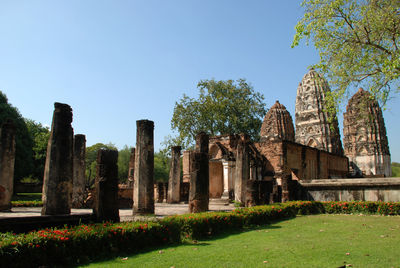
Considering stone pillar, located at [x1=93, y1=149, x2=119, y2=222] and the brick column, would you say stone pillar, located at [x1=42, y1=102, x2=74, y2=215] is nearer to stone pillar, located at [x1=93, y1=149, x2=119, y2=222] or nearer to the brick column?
stone pillar, located at [x1=93, y1=149, x2=119, y2=222]

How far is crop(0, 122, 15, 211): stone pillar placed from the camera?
12364 mm

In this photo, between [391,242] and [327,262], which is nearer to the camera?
[327,262]

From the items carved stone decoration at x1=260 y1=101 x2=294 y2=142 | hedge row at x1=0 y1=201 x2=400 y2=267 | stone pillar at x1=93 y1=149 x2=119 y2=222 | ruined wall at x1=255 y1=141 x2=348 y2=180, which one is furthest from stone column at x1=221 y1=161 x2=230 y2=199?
stone pillar at x1=93 y1=149 x2=119 y2=222

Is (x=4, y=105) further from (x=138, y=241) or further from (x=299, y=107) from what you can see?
(x=299, y=107)

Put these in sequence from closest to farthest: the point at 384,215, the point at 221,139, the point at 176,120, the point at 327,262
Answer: the point at 327,262, the point at 384,215, the point at 221,139, the point at 176,120

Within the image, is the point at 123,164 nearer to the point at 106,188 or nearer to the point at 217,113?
the point at 217,113

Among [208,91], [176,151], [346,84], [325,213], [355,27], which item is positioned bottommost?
[325,213]

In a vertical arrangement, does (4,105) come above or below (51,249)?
above

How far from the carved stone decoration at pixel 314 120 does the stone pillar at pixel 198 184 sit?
26822 mm

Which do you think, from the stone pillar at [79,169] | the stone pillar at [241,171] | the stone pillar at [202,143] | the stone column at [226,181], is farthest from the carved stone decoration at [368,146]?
the stone pillar at [79,169]

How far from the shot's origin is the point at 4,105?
29.7m

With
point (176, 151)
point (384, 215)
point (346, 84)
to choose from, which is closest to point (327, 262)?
point (384, 215)

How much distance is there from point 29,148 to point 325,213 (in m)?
29.3

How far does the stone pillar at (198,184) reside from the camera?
11547 millimetres
